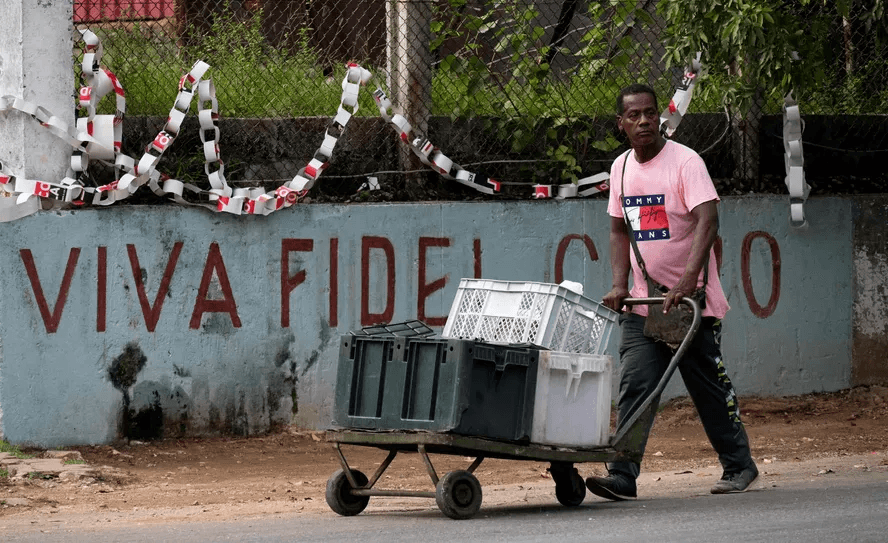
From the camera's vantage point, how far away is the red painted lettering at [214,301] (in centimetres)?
825

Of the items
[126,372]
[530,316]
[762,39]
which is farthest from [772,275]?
[126,372]

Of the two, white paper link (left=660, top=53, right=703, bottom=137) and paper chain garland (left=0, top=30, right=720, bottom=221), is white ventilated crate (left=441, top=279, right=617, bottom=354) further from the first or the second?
white paper link (left=660, top=53, right=703, bottom=137)

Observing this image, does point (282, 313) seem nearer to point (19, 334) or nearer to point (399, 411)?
point (19, 334)

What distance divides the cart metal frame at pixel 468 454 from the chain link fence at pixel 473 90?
3172mm

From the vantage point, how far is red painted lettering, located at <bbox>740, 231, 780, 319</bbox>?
31.3 feet

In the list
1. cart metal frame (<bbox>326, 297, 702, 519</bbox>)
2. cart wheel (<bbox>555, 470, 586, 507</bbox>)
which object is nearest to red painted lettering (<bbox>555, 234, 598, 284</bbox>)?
cart metal frame (<bbox>326, 297, 702, 519</bbox>)

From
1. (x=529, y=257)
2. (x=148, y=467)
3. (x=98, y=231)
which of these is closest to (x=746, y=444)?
(x=529, y=257)

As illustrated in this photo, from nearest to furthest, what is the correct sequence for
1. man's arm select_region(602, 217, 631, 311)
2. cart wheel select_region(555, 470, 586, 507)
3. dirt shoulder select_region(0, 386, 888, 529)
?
cart wheel select_region(555, 470, 586, 507), man's arm select_region(602, 217, 631, 311), dirt shoulder select_region(0, 386, 888, 529)

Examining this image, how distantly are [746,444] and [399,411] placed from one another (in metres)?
1.88

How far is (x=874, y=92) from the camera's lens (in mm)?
10758

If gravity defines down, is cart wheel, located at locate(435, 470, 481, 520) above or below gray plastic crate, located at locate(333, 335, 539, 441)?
below

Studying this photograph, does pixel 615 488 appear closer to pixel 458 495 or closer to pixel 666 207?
pixel 458 495

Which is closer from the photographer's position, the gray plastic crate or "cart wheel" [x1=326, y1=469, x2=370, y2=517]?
the gray plastic crate

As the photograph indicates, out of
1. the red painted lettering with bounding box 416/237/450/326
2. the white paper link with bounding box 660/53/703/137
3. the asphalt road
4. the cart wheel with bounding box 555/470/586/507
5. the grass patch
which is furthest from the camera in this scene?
the white paper link with bounding box 660/53/703/137
